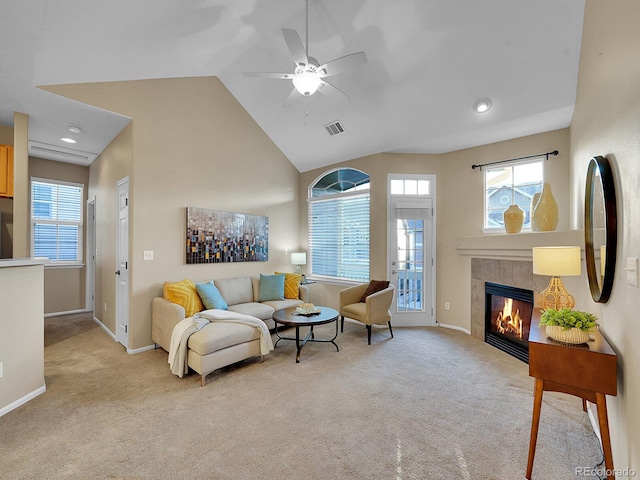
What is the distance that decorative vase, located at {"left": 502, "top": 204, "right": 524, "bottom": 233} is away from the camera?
373 centimetres

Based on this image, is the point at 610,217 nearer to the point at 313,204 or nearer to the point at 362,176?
the point at 362,176

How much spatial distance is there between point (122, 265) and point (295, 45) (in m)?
3.36

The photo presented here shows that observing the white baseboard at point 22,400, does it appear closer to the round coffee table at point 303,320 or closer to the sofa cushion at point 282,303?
the round coffee table at point 303,320

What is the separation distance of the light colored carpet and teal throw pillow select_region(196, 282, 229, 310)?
815mm

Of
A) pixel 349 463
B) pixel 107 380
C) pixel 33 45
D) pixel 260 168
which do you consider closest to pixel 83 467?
pixel 107 380

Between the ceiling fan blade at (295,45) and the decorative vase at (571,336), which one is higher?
the ceiling fan blade at (295,45)

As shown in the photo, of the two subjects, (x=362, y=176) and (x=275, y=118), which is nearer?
(x=275, y=118)

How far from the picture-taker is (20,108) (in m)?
3.35

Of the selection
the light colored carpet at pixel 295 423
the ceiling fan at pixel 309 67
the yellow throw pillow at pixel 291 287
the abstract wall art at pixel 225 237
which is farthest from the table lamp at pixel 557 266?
the abstract wall art at pixel 225 237

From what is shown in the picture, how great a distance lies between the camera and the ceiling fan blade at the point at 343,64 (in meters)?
2.51

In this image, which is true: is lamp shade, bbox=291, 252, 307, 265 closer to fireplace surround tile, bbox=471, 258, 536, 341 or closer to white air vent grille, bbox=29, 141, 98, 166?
fireplace surround tile, bbox=471, 258, 536, 341

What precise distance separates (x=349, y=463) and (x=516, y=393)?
1797mm

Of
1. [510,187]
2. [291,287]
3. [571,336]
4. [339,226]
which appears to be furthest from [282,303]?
[510,187]

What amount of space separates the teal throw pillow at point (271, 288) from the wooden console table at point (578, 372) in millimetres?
3430
